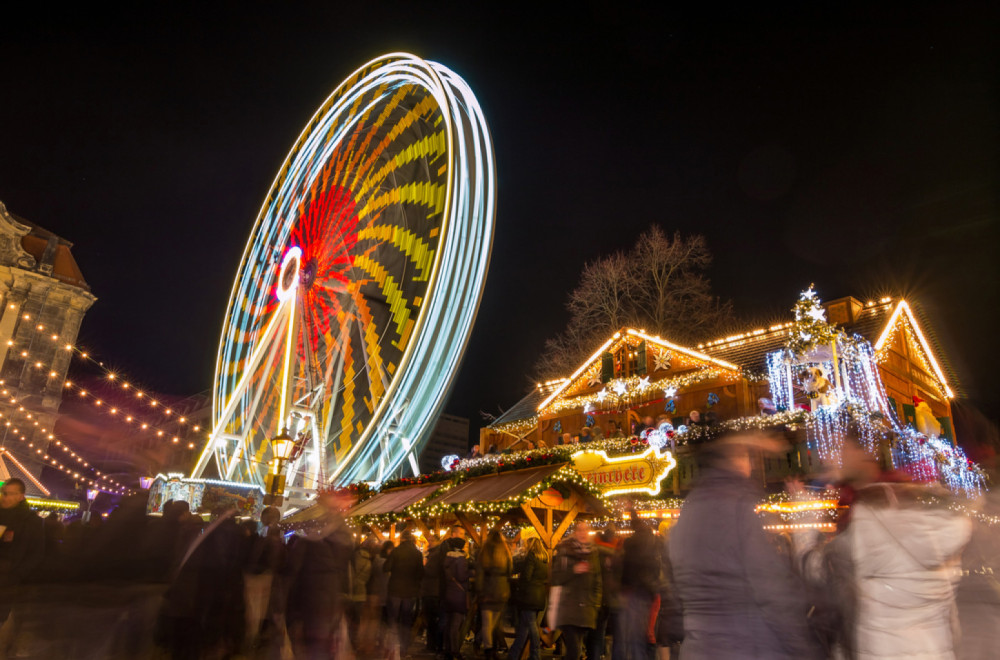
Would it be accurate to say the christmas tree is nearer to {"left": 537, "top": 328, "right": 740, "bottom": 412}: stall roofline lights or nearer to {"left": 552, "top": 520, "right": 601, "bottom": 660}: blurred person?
{"left": 537, "top": 328, "right": 740, "bottom": 412}: stall roofline lights

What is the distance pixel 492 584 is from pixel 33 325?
1508 inches

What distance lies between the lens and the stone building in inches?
1329

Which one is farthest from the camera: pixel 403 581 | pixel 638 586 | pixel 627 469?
pixel 627 469

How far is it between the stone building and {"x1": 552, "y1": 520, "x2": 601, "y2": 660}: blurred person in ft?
118

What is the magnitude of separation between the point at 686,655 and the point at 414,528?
35.5ft

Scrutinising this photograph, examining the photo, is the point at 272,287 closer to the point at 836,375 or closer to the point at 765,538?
the point at 836,375

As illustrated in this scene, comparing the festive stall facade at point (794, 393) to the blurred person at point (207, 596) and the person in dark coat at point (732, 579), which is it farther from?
the person in dark coat at point (732, 579)

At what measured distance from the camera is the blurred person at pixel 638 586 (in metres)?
5.56

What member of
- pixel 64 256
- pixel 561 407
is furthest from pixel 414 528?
pixel 64 256

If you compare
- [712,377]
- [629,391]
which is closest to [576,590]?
[712,377]

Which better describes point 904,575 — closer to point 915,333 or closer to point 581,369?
point 581,369

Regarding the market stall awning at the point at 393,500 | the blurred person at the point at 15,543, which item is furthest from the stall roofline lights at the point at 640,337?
the blurred person at the point at 15,543

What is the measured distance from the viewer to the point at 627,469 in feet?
41.3

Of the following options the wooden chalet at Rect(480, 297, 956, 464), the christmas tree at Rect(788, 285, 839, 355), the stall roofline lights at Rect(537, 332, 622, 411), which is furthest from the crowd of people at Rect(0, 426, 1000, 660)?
the stall roofline lights at Rect(537, 332, 622, 411)
